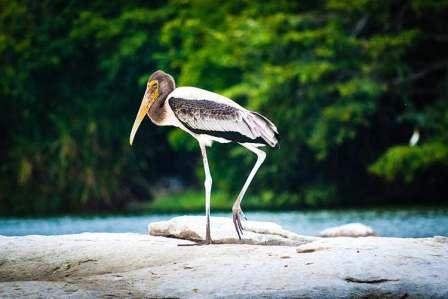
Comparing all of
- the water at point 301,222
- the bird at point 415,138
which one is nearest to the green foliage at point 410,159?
the bird at point 415,138

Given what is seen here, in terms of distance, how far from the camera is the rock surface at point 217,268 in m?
9.37

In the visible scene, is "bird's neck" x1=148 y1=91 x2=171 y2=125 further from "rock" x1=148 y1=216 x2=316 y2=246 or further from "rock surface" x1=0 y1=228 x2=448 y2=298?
"rock surface" x1=0 y1=228 x2=448 y2=298

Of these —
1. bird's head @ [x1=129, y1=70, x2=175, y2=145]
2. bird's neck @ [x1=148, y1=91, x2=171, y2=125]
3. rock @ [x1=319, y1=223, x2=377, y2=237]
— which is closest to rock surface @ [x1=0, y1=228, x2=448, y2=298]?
bird's neck @ [x1=148, y1=91, x2=171, y2=125]

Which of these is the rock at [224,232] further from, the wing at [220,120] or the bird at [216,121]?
the wing at [220,120]

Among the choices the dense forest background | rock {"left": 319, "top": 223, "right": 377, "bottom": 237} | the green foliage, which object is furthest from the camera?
the dense forest background

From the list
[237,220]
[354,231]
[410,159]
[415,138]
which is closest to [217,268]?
[237,220]

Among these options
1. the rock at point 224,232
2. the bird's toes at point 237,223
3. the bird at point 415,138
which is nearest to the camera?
the bird's toes at point 237,223

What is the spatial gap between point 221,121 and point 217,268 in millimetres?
2268

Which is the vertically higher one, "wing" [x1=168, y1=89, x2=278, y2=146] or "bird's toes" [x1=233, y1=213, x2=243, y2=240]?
"wing" [x1=168, y1=89, x2=278, y2=146]

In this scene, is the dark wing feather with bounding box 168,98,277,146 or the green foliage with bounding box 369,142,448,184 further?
the green foliage with bounding box 369,142,448,184

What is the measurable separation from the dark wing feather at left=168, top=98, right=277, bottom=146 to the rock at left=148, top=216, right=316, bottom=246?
935mm

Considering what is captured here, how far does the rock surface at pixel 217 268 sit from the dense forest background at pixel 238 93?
16.2 meters

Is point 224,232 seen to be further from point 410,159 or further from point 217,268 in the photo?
point 410,159

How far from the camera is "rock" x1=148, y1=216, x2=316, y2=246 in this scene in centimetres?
1172
